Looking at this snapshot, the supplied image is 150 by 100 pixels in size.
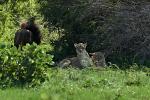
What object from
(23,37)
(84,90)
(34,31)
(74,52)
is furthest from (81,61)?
(84,90)

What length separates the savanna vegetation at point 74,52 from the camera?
31.3 feet

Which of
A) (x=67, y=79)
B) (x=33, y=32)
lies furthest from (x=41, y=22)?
(x=67, y=79)

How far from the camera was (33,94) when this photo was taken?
8.52m

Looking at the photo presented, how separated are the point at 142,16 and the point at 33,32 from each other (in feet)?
18.2

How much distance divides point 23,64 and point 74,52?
12.0m

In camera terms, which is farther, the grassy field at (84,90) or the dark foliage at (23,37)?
the dark foliage at (23,37)

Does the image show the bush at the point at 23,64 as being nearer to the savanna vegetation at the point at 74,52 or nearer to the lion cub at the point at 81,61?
the savanna vegetation at the point at 74,52

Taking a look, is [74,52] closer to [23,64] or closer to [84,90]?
[23,64]

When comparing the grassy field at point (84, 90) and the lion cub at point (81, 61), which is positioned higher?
the grassy field at point (84, 90)

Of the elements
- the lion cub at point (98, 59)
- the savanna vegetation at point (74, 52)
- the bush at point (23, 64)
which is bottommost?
the lion cub at point (98, 59)

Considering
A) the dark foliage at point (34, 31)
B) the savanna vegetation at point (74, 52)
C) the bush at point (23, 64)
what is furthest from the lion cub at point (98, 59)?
the bush at point (23, 64)

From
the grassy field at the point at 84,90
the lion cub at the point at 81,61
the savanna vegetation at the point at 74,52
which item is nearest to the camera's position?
the grassy field at the point at 84,90

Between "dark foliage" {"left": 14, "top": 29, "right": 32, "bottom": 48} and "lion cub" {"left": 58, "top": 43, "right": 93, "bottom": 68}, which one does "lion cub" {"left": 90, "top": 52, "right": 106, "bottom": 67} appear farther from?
"dark foliage" {"left": 14, "top": 29, "right": 32, "bottom": 48}

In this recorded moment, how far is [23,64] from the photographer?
10.1m
